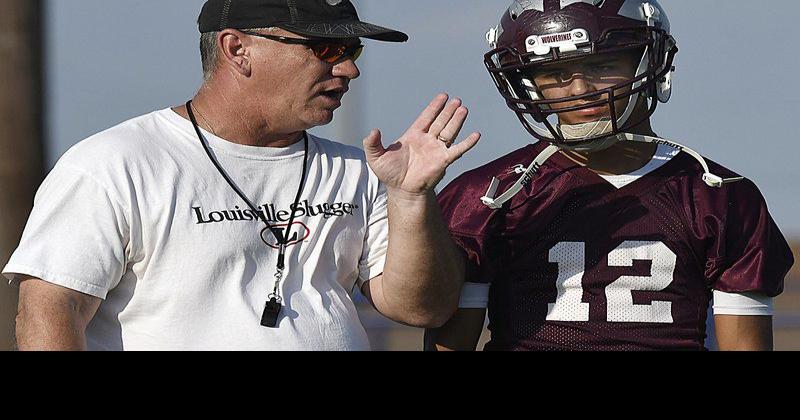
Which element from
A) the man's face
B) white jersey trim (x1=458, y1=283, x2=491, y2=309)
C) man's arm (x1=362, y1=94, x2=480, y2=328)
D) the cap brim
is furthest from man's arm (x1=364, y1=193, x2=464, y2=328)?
the cap brim

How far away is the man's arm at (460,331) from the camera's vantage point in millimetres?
3645

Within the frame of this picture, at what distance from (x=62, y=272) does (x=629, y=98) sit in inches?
65.6

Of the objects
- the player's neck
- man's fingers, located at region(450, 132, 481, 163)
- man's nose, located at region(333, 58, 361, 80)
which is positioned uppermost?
man's nose, located at region(333, 58, 361, 80)

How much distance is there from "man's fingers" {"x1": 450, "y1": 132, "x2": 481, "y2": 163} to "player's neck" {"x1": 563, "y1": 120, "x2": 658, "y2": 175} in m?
0.56

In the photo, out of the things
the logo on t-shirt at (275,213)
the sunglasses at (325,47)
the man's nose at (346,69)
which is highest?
the sunglasses at (325,47)

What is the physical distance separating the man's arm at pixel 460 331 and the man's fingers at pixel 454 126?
26.0 inches

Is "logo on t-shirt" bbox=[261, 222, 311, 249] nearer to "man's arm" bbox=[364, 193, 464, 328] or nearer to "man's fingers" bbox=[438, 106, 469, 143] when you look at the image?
"man's arm" bbox=[364, 193, 464, 328]

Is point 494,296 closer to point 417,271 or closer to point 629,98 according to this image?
point 417,271

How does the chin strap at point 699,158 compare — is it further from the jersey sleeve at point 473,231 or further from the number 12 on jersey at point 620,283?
the jersey sleeve at point 473,231

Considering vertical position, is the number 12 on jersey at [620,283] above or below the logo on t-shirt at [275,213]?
below

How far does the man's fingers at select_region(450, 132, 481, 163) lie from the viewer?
316 centimetres

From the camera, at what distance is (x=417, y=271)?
11.0 feet

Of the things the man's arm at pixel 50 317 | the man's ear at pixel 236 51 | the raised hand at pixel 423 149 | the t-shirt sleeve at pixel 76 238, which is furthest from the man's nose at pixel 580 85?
the man's arm at pixel 50 317
